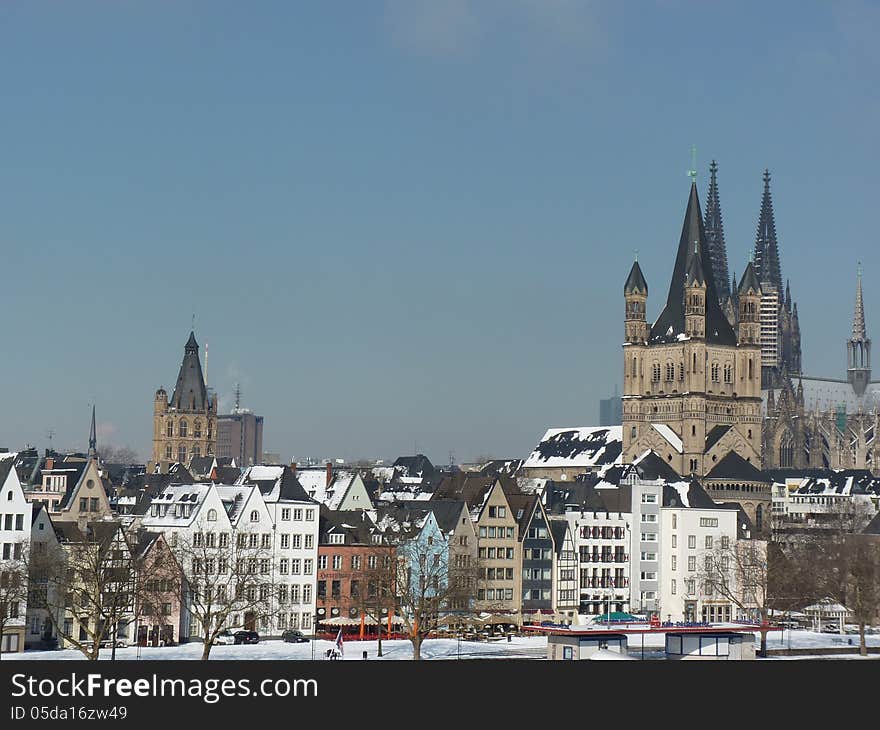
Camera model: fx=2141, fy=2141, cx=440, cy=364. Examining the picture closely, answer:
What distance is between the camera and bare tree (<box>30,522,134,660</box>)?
129 m

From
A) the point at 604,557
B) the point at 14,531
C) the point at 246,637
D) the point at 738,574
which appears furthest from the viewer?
the point at 604,557

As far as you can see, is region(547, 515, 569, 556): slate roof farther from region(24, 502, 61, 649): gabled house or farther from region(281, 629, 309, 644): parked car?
region(24, 502, 61, 649): gabled house

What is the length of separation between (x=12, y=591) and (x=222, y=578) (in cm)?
1907

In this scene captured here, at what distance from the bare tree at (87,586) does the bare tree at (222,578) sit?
454 centimetres

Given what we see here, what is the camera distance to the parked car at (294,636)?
143750 millimetres

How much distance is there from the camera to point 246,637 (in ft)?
461

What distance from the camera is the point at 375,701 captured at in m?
90.6

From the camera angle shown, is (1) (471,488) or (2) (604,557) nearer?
(1) (471,488)

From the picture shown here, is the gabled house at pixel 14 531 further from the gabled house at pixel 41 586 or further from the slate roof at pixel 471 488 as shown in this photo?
the slate roof at pixel 471 488

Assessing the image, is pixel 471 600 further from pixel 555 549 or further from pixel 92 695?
pixel 92 695

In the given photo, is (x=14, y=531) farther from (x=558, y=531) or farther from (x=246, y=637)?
(x=558, y=531)

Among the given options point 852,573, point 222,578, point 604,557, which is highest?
point 604,557

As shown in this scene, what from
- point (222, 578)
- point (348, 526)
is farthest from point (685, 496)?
point (222, 578)

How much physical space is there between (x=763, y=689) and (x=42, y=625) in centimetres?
5308
